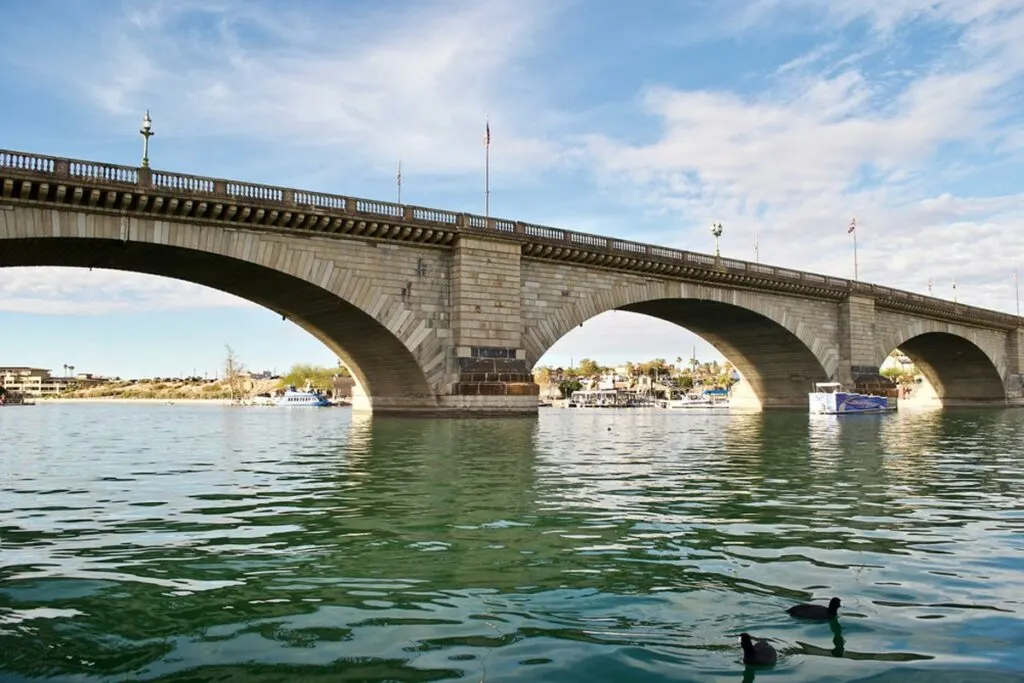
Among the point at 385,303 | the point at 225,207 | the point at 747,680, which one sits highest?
the point at 225,207

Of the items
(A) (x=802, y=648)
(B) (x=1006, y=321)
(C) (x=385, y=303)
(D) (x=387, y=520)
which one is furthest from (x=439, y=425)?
(B) (x=1006, y=321)

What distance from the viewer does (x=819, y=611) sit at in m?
6.62

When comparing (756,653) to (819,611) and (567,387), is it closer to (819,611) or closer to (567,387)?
(819,611)

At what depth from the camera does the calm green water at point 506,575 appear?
5.74 meters

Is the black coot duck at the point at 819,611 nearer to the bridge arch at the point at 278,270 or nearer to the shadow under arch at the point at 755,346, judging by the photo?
the bridge arch at the point at 278,270

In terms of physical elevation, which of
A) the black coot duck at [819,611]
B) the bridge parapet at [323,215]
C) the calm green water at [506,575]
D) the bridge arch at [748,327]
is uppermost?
the bridge parapet at [323,215]

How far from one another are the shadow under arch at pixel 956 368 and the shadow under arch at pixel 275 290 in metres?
58.4

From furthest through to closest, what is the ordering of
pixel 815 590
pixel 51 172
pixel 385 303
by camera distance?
pixel 385 303
pixel 51 172
pixel 815 590

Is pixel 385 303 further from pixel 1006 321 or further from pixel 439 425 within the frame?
pixel 1006 321

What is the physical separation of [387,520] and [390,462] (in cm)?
A: 900

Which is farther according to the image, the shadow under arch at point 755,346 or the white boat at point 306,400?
the white boat at point 306,400

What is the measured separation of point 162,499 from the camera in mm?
14211

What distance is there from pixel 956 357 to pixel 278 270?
78.3 meters

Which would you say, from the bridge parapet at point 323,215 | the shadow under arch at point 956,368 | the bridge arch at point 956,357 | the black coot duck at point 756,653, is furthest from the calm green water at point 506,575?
the shadow under arch at point 956,368
